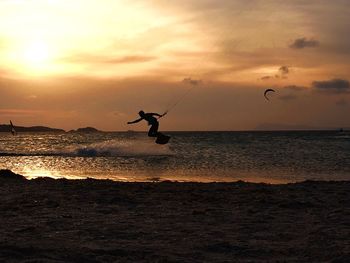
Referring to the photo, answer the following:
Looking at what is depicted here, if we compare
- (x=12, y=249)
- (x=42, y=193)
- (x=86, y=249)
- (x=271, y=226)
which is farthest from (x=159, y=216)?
(x=42, y=193)

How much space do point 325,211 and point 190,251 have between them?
5369 millimetres

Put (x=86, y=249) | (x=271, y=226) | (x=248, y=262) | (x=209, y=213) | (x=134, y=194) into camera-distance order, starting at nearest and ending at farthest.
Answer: (x=248, y=262), (x=86, y=249), (x=271, y=226), (x=209, y=213), (x=134, y=194)

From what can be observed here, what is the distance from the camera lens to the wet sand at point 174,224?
8.36 meters

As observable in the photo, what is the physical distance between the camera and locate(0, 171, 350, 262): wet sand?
27.4ft

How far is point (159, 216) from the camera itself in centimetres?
1181

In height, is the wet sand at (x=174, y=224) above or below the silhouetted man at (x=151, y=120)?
below

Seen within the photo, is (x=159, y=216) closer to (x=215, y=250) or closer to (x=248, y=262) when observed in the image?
(x=215, y=250)

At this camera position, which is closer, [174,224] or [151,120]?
[174,224]

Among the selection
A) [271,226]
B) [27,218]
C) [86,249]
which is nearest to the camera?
[86,249]

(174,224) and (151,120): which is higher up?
(151,120)

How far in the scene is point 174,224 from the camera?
10844 mm

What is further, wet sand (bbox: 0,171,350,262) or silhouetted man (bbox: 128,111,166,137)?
silhouetted man (bbox: 128,111,166,137)

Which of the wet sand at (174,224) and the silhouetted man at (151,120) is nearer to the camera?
the wet sand at (174,224)

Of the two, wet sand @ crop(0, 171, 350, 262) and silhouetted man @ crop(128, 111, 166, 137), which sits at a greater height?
silhouetted man @ crop(128, 111, 166, 137)
